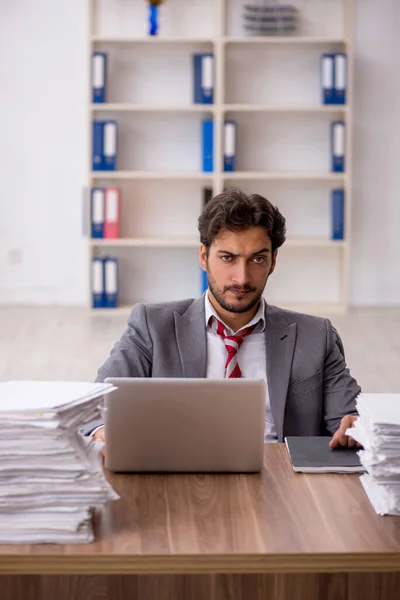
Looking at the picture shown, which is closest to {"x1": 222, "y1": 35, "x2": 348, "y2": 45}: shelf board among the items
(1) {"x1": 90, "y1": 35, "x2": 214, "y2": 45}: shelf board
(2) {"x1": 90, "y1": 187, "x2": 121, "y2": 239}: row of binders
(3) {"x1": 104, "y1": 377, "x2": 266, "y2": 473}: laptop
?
(1) {"x1": 90, "y1": 35, "x2": 214, "y2": 45}: shelf board

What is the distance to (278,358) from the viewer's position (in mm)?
2365

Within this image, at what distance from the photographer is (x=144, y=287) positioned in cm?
696

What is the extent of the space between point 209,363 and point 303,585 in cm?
94

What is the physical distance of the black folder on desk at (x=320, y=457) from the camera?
185cm

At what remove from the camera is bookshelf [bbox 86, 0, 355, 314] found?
655 centimetres

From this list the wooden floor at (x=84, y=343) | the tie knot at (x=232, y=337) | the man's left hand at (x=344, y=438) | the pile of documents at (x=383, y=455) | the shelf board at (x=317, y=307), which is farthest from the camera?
the shelf board at (x=317, y=307)

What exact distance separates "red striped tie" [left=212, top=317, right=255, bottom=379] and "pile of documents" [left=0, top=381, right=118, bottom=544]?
885 mm

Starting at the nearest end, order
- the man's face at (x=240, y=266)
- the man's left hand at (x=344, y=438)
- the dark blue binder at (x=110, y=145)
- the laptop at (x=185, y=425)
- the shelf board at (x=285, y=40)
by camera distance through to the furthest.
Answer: the laptop at (x=185, y=425)
the man's left hand at (x=344, y=438)
the man's face at (x=240, y=266)
the shelf board at (x=285, y=40)
the dark blue binder at (x=110, y=145)

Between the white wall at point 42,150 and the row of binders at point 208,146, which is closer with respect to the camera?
the row of binders at point 208,146

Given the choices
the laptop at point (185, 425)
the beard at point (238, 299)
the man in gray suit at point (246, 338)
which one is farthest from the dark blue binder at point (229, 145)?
the laptop at point (185, 425)

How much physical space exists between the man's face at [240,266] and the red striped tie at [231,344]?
100 millimetres

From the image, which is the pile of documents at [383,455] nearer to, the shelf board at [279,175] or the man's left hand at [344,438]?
the man's left hand at [344,438]

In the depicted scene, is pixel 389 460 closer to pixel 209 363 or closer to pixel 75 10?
pixel 209 363

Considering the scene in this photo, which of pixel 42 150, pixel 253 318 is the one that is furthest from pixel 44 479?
pixel 42 150
